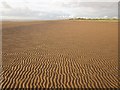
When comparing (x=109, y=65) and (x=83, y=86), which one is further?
(x=109, y=65)

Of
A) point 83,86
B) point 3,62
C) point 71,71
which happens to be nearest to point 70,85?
point 83,86

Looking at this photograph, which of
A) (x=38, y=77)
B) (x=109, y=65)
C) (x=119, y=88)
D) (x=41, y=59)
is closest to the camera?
(x=119, y=88)

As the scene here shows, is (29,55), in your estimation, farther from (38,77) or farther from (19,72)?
(38,77)

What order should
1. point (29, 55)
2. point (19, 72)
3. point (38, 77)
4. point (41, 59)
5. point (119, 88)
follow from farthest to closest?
point (29, 55)
point (41, 59)
point (19, 72)
point (38, 77)
point (119, 88)

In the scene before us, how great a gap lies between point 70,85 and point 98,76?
6.55ft

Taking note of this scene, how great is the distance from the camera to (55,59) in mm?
12586

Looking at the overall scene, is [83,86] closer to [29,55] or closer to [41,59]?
[41,59]

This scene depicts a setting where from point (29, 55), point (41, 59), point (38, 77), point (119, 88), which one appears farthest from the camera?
point (29, 55)

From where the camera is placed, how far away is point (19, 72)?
31.7 feet

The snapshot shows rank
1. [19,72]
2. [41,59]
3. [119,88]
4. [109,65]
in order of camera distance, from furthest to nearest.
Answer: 1. [41,59]
2. [109,65]
3. [19,72]
4. [119,88]

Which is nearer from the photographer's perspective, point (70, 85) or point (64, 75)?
point (70, 85)

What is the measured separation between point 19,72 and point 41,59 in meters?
2.98

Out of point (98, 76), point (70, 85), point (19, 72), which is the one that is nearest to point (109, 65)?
point (98, 76)

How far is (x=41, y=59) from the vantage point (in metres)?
12.5
